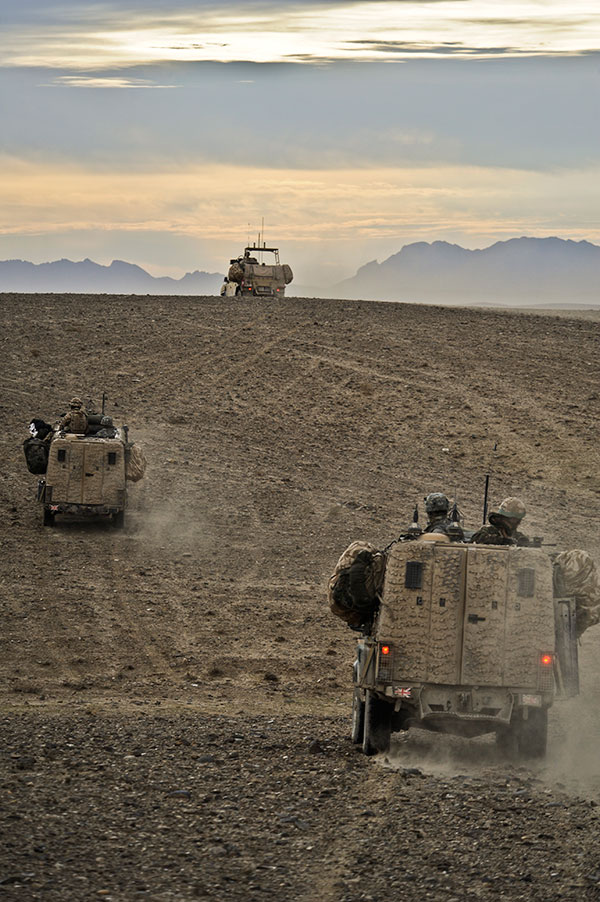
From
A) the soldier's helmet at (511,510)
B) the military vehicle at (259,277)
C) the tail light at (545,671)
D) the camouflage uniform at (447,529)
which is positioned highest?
the military vehicle at (259,277)

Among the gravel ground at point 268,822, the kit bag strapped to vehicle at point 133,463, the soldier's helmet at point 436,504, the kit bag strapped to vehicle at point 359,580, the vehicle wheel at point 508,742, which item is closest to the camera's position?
the gravel ground at point 268,822

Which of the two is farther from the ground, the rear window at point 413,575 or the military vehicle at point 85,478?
the military vehicle at point 85,478

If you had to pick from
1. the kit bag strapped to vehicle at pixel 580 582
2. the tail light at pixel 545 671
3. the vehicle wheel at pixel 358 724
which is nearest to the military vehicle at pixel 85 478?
the vehicle wheel at pixel 358 724

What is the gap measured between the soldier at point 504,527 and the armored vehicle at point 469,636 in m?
0.66

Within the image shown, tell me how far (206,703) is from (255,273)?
118 ft

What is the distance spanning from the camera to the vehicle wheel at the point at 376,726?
→ 10180 millimetres

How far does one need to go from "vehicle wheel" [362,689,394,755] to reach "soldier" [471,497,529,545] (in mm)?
1488

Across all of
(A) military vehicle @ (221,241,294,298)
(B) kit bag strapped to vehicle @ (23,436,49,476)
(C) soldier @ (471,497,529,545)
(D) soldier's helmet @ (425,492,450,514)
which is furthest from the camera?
(A) military vehicle @ (221,241,294,298)

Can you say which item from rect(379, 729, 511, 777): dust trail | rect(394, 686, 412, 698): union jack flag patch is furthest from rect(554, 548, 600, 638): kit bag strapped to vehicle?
rect(394, 686, 412, 698): union jack flag patch

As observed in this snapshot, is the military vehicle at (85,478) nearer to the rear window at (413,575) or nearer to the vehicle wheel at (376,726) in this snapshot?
the vehicle wheel at (376,726)

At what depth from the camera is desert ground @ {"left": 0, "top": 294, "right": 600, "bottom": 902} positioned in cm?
796

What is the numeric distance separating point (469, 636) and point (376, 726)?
105 cm

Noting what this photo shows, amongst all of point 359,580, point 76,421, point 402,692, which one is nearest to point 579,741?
point 402,692

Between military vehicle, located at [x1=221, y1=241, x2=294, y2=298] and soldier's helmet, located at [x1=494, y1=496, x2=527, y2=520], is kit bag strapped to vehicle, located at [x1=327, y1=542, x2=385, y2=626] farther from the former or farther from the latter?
military vehicle, located at [x1=221, y1=241, x2=294, y2=298]
